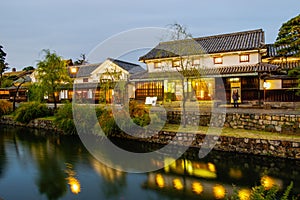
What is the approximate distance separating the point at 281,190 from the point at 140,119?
26.5ft

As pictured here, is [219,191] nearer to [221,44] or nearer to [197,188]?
[197,188]

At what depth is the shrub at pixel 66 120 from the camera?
1617 cm

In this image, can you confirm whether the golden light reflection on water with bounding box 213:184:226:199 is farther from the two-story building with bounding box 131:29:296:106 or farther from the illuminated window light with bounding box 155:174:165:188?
the two-story building with bounding box 131:29:296:106

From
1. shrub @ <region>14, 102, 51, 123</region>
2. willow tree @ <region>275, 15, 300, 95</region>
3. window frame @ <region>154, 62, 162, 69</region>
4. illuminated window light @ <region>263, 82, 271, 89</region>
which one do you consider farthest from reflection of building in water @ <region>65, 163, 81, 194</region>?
illuminated window light @ <region>263, 82, 271, 89</region>

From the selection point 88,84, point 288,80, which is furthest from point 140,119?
point 88,84

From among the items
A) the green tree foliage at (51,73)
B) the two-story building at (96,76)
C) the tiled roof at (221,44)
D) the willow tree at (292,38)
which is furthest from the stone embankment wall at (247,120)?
the green tree foliage at (51,73)

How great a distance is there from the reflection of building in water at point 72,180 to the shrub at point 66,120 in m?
6.16

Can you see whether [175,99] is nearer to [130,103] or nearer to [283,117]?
[130,103]

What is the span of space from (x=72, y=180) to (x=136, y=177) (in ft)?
7.43

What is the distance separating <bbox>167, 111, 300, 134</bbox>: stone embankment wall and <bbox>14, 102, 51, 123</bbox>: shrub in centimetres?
1172

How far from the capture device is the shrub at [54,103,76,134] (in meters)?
16.2

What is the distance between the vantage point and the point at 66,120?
1638 cm

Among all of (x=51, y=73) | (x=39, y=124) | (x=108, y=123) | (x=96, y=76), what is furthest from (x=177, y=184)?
(x=96, y=76)

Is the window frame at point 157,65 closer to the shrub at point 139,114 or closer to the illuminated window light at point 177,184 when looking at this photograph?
the shrub at point 139,114
